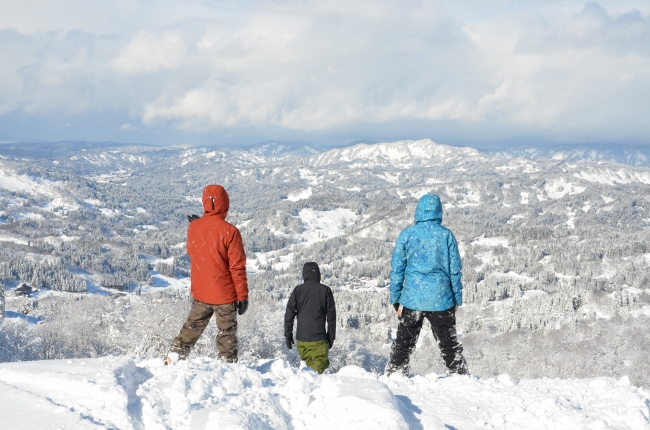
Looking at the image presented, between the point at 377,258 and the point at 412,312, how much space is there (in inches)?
7285

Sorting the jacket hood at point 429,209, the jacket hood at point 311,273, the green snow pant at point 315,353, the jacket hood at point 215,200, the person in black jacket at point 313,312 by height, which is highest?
the jacket hood at point 215,200

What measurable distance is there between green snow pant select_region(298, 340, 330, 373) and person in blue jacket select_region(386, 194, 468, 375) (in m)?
1.61

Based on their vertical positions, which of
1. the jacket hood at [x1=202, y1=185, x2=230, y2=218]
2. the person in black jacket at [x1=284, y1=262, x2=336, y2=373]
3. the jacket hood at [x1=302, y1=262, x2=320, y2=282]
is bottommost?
the person in black jacket at [x1=284, y1=262, x2=336, y2=373]

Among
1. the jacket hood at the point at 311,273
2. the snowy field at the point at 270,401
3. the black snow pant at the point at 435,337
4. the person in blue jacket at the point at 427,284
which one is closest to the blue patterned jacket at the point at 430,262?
the person in blue jacket at the point at 427,284

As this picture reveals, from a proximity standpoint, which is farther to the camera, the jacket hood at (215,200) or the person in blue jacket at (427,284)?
the person in blue jacket at (427,284)

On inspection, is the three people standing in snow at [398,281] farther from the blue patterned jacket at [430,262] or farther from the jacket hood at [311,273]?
the jacket hood at [311,273]

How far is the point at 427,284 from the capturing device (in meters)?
7.82

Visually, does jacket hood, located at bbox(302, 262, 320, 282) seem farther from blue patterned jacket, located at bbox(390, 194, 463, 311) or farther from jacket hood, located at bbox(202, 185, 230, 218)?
jacket hood, located at bbox(202, 185, 230, 218)

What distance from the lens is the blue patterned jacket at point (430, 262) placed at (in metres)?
7.78

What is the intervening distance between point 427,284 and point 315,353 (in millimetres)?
3013

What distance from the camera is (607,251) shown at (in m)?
156

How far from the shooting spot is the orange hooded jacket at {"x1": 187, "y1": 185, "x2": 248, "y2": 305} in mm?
7594

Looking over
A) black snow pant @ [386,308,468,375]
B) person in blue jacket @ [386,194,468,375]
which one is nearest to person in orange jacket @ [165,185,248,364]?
person in blue jacket @ [386,194,468,375]

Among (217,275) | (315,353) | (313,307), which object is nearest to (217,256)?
(217,275)
